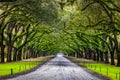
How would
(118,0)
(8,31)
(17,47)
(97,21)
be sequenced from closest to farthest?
(118,0), (97,21), (8,31), (17,47)

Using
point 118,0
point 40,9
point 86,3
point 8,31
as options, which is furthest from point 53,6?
point 8,31

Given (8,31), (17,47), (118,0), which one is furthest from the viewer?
(17,47)

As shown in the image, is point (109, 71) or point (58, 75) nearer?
point (58, 75)

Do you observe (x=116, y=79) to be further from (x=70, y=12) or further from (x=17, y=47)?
(x=17, y=47)

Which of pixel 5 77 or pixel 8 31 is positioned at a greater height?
pixel 8 31

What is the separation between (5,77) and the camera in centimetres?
3334

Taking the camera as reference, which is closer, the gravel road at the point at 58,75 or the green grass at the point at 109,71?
the gravel road at the point at 58,75

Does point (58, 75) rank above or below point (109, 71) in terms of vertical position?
above

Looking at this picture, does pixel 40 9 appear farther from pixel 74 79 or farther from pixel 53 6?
pixel 74 79

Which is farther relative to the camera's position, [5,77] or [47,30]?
[47,30]

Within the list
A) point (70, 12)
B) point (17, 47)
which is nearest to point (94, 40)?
point (17, 47)

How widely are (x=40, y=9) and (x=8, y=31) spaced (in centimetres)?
4100

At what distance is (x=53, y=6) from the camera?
33.3 m

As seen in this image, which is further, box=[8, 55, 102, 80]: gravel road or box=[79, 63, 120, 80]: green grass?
box=[79, 63, 120, 80]: green grass
